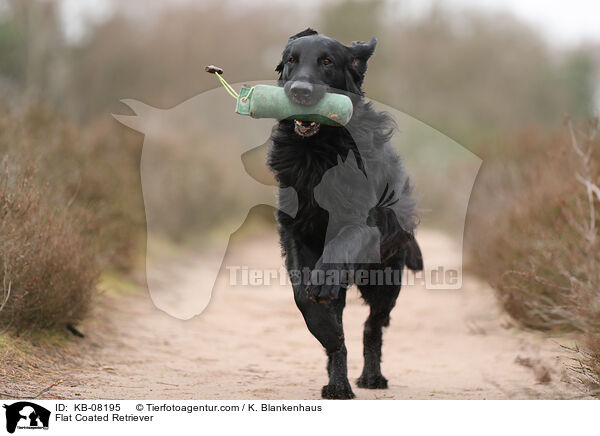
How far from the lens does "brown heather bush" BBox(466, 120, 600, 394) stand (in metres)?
5.09

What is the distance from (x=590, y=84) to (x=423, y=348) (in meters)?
36.1

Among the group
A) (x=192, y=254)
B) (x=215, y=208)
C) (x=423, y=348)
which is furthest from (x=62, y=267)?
(x=215, y=208)

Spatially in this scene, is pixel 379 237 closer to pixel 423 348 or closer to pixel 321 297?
pixel 321 297

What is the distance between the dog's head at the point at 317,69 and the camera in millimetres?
4227

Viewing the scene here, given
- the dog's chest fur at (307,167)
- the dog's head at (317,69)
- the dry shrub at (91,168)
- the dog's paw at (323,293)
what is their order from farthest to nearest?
the dry shrub at (91,168) < the dog's chest fur at (307,167) < the dog's head at (317,69) < the dog's paw at (323,293)

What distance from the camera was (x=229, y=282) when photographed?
1104cm

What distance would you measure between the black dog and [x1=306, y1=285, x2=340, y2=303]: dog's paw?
9 cm

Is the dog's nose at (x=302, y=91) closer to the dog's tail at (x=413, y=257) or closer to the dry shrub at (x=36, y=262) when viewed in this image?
the dog's tail at (x=413, y=257)

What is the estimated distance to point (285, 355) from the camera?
645 centimetres

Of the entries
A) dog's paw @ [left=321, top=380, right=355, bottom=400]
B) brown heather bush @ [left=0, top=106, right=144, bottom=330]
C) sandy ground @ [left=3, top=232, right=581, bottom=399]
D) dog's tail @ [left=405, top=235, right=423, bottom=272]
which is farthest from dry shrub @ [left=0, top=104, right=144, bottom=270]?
dog's tail @ [left=405, top=235, right=423, bottom=272]

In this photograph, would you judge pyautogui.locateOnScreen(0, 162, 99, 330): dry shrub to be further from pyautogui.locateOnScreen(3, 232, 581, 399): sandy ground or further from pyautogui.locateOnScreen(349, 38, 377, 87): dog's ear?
pyautogui.locateOnScreen(349, 38, 377, 87): dog's ear
